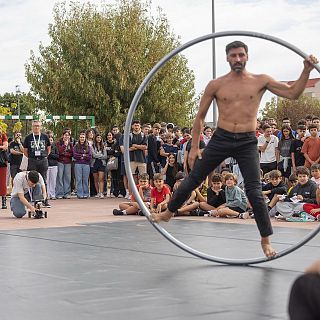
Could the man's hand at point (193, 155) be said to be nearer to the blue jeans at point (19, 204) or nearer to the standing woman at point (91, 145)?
the blue jeans at point (19, 204)

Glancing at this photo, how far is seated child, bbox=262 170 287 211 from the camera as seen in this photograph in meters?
12.1

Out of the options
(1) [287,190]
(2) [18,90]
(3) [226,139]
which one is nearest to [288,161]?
(1) [287,190]

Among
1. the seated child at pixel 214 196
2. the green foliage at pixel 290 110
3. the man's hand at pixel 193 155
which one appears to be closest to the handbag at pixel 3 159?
the seated child at pixel 214 196

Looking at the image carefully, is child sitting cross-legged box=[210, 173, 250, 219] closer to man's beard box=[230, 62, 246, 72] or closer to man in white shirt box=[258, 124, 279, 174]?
man in white shirt box=[258, 124, 279, 174]

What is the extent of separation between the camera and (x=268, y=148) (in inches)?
562

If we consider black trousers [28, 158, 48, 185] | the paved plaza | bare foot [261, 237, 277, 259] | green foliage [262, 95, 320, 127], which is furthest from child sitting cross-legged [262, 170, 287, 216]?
green foliage [262, 95, 320, 127]

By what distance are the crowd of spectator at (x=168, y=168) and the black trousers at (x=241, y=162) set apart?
5.00 meters

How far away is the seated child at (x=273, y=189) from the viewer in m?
12.1

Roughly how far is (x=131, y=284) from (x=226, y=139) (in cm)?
154

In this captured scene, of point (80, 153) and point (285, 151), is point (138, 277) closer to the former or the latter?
point (285, 151)

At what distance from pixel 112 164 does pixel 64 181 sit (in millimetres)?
1386

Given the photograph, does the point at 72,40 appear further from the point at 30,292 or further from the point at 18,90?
the point at 18,90

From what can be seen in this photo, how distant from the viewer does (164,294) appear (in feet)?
17.3

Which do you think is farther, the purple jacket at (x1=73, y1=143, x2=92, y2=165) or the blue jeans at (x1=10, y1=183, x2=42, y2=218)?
the purple jacket at (x1=73, y1=143, x2=92, y2=165)
